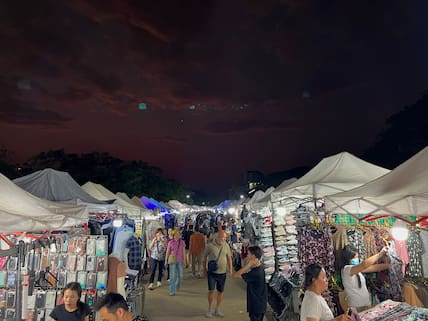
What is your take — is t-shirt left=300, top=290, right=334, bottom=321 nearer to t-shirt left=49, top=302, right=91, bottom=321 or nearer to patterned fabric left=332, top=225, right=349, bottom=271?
t-shirt left=49, top=302, right=91, bottom=321

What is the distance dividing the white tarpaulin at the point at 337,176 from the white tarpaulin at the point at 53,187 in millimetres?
5146

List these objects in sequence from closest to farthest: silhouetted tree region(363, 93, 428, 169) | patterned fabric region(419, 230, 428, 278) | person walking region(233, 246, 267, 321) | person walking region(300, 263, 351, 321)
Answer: person walking region(300, 263, 351, 321)
patterned fabric region(419, 230, 428, 278)
person walking region(233, 246, 267, 321)
silhouetted tree region(363, 93, 428, 169)

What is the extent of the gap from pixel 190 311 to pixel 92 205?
3564 mm

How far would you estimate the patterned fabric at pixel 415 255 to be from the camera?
4.72 meters

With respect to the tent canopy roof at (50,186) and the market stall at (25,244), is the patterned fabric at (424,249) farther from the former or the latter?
the tent canopy roof at (50,186)

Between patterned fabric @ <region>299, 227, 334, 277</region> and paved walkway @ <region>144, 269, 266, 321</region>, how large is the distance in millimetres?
2440

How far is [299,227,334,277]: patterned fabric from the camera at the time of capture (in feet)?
19.5

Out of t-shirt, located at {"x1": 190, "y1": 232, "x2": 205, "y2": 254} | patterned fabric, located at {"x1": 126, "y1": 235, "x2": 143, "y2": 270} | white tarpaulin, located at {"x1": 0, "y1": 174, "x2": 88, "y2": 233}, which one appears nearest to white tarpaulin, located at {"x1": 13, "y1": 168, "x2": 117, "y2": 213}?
patterned fabric, located at {"x1": 126, "y1": 235, "x2": 143, "y2": 270}

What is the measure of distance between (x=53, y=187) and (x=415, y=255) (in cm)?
757

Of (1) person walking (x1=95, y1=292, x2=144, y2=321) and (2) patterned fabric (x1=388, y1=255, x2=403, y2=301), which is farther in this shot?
(2) patterned fabric (x1=388, y1=255, x2=403, y2=301)

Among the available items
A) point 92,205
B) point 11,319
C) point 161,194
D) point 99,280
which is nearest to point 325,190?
point 99,280

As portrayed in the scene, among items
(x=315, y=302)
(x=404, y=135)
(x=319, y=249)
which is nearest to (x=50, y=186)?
(x=319, y=249)

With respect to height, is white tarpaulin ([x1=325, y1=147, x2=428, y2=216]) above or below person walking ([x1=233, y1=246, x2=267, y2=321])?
above

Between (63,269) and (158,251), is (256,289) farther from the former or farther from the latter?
(158,251)
